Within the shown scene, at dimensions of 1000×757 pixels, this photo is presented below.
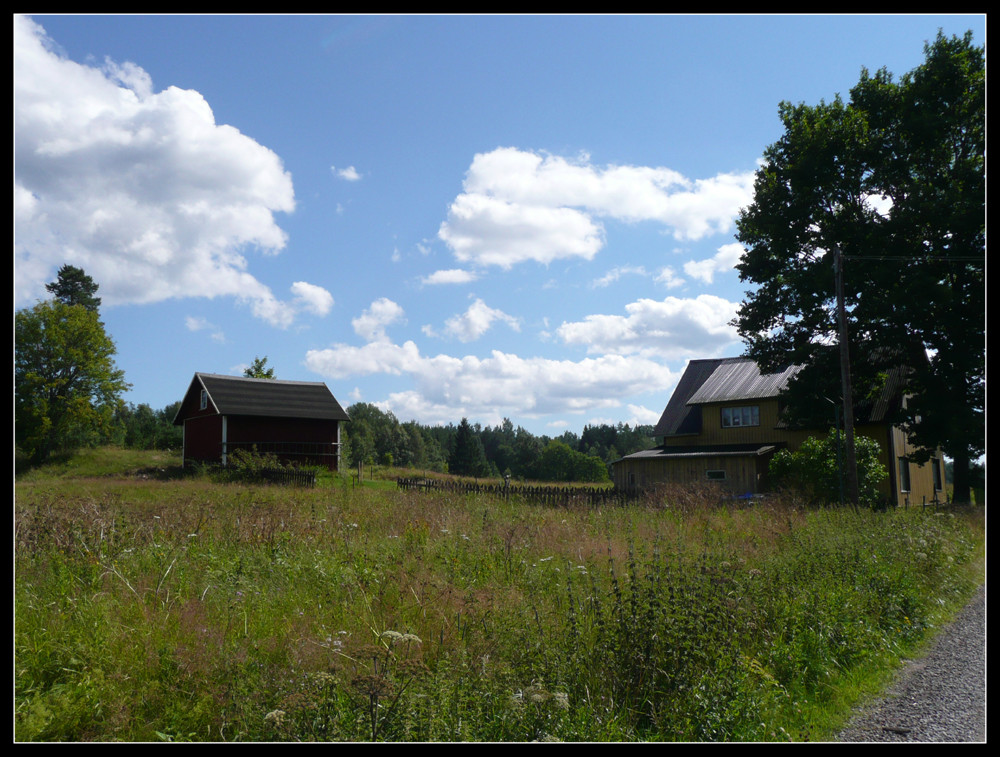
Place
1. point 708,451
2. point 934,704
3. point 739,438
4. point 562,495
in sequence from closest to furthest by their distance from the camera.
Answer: point 934,704, point 562,495, point 708,451, point 739,438

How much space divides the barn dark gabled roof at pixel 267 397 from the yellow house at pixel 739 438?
1722 centimetres

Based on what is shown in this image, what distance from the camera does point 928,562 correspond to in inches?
362

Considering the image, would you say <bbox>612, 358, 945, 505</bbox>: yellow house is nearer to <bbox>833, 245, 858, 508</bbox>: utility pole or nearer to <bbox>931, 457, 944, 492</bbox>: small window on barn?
<bbox>931, 457, 944, 492</bbox>: small window on barn

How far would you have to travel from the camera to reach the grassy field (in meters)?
3.79

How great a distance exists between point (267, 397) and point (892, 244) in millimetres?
30649

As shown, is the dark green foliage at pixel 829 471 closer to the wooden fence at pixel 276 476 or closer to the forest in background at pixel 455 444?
the wooden fence at pixel 276 476

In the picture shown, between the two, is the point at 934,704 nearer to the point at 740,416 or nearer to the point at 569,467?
the point at 740,416

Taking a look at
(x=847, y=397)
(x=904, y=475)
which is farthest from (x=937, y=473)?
(x=847, y=397)

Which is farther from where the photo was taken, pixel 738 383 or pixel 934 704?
pixel 738 383

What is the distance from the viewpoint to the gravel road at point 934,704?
172 inches

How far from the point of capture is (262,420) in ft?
115

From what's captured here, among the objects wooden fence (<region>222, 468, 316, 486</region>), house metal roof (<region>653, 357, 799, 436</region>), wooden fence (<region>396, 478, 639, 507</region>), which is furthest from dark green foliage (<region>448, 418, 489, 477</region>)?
wooden fence (<region>396, 478, 639, 507</region>)
